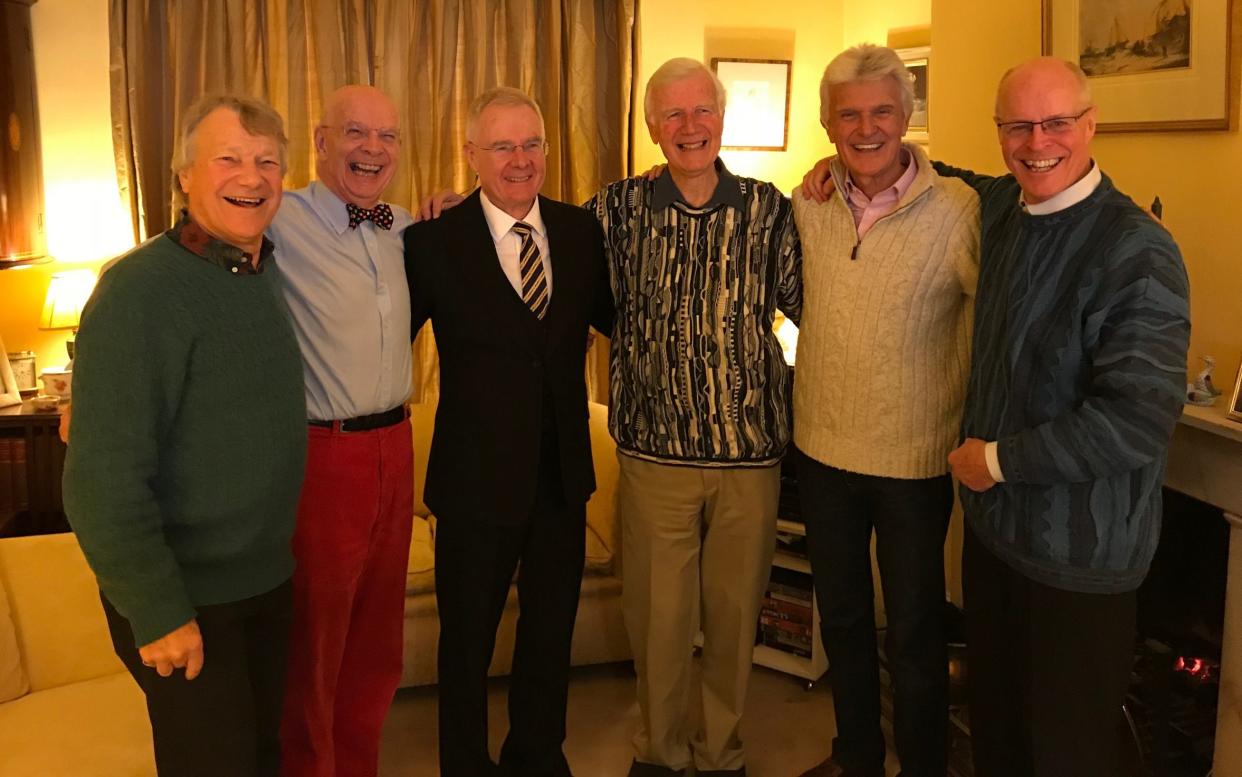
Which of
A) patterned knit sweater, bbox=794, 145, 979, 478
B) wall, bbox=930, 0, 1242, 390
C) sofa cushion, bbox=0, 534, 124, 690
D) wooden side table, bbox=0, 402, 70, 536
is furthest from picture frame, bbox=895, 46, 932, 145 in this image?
wooden side table, bbox=0, 402, 70, 536

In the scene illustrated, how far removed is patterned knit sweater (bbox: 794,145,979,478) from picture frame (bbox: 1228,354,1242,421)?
0.51 metres

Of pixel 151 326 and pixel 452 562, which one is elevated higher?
pixel 151 326

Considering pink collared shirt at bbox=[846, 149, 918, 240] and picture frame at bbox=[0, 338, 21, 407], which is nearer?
pink collared shirt at bbox=[846, 149, 918, 240]

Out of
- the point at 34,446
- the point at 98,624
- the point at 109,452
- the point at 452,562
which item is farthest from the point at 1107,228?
the point at 34,446

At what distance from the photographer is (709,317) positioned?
220 centimetres

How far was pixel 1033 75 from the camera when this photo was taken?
1749 mm

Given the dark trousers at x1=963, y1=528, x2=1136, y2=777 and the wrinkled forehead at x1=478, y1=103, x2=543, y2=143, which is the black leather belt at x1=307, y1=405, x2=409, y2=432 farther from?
the dark trousers at x1=963, y1=528, x2=1136, y2=777

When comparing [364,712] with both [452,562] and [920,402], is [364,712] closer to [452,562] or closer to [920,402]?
[452,562]

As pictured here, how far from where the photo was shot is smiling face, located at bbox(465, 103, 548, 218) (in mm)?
2121

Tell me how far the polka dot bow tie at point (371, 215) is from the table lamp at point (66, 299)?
6.95 feet

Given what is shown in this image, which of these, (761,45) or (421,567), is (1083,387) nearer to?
(421,567)

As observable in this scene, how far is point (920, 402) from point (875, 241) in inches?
14.1

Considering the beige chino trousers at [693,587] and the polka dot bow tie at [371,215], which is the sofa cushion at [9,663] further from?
the beige chino trousers at [693,587]

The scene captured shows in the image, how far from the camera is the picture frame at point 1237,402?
1943mm
